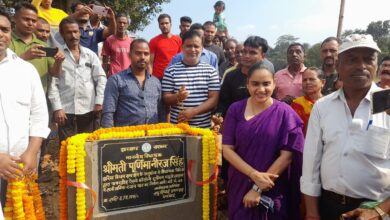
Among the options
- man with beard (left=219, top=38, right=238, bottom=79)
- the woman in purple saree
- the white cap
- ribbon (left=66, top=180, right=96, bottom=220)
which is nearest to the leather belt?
the woman in purple saree

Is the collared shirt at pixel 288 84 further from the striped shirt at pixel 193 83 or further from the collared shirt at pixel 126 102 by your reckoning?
the collared shirt at pixel 126 102

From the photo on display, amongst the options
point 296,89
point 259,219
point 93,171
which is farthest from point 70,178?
point 296,89

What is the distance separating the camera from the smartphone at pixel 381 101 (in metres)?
1.98

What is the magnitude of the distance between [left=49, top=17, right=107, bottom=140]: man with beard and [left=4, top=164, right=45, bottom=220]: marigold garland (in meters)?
1.47

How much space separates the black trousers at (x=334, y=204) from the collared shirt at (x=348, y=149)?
4cm

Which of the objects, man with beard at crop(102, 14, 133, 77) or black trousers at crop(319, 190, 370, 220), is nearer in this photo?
black trousers at crop(319, 190, 370, 220)

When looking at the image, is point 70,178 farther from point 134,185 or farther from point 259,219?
point 259,219

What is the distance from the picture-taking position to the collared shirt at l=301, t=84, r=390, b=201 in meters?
2.20

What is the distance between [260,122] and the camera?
9.48 ft

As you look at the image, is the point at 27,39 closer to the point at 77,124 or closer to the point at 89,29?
the point at 77,124

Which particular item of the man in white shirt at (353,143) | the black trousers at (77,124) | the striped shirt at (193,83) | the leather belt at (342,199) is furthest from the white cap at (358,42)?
the black trousers at (77,124)

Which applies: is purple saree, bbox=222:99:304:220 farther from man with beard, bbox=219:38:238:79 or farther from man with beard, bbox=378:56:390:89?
man with beard, bbox=219:38:238:79

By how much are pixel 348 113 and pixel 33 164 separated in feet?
7.97

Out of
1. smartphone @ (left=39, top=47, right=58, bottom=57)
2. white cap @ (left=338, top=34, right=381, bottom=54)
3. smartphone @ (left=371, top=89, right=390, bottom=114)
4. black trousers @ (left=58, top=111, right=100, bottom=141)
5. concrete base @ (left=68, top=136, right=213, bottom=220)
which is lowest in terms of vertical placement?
concrete base @ (left=68, top=136, right=213, bottom=220)
